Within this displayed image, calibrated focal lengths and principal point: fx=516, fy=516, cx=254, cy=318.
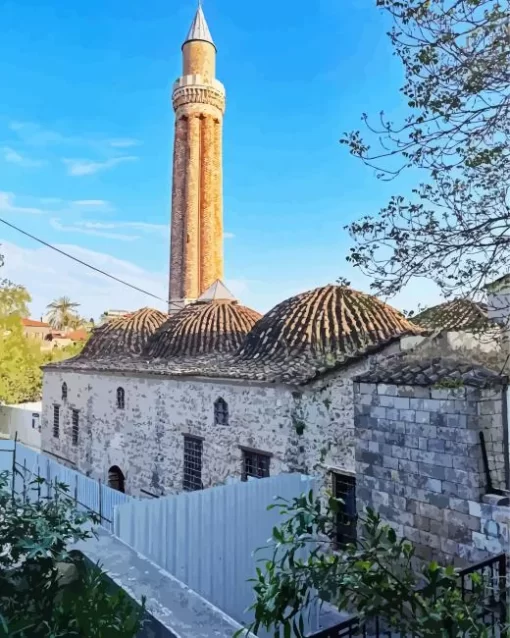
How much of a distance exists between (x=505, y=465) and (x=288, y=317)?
7472 millimetres

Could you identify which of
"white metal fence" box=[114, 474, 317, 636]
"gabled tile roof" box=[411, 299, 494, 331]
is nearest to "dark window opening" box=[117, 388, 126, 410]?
"white metal fence" box=[114, 474, 317, 636]

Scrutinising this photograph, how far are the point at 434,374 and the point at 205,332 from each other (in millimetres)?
10383

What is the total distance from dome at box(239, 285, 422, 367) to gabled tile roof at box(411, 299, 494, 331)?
552cm

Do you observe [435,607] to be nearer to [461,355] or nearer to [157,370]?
[461,355]

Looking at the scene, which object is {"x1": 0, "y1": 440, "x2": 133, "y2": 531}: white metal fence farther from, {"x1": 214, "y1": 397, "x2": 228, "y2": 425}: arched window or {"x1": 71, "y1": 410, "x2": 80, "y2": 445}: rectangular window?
{"x1": 71, "y1": 410, "x2": 80, "y2": 445}: rectangular window

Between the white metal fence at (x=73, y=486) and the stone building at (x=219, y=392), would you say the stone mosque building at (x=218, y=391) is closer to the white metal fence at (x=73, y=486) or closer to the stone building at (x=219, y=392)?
the stone building at (x=219, y=392)

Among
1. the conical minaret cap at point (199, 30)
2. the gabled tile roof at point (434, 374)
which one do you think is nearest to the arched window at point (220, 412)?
the gabled tile roof at point (434, 374)

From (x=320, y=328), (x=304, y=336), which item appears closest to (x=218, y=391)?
(x=304, y=336)

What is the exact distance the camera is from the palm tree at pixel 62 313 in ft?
A: 162

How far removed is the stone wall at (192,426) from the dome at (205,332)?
1663mm

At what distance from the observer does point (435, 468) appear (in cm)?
462

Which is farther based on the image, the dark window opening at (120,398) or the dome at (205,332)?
the dome at (205,332)

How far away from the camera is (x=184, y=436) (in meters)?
11.5

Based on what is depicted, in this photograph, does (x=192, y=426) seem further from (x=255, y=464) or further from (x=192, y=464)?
(x=255, y=464)
